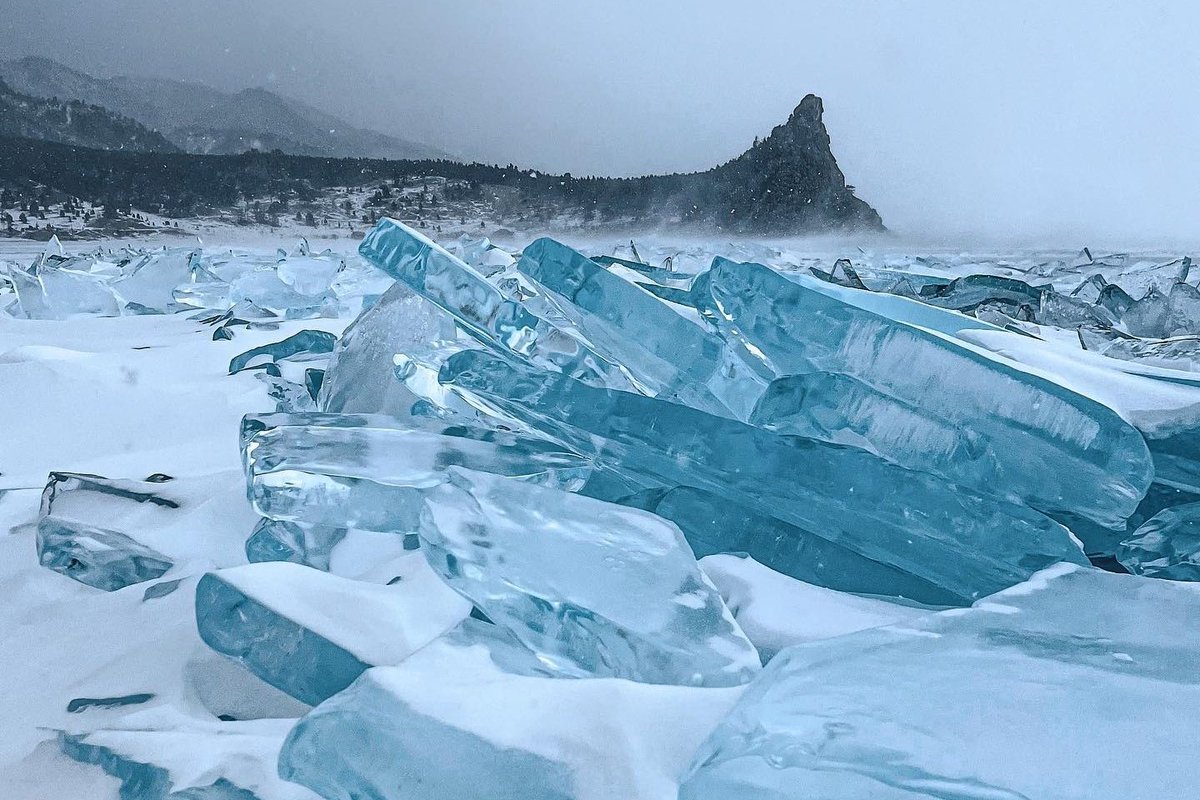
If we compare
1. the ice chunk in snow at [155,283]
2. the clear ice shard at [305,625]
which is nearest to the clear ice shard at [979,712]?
the clear ice shard at [305,625]

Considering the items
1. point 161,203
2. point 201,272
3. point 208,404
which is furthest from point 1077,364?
point 161,203

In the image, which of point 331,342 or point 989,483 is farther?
point 331,342

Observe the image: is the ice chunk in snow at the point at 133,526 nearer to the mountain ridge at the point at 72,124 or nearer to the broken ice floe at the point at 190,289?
the broken ice floe at the point at 190,289

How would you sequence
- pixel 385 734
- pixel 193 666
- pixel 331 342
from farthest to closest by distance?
pixel 331 342 < pixel 193 666 < pixel 385 734

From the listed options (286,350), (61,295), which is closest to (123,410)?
(286,350)

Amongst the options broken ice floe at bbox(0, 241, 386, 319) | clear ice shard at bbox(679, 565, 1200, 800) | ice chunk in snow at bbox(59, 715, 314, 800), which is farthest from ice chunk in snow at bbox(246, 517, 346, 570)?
broken ice floe at bbox(0, 241, 386, 319)

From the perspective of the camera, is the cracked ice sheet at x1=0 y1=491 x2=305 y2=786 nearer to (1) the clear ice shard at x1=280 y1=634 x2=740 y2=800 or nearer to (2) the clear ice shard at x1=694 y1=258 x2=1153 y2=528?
(1) the clear ice shard at x1=280 y1=634 x2=740 y2=800

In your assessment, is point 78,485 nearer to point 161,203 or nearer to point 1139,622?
point 1139,622
